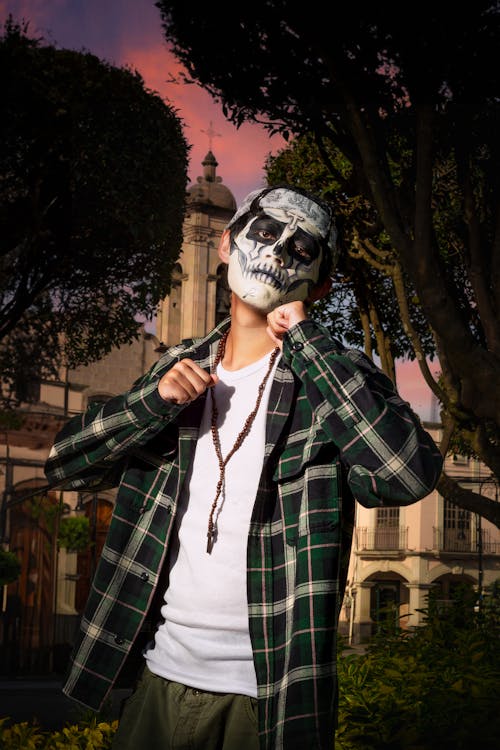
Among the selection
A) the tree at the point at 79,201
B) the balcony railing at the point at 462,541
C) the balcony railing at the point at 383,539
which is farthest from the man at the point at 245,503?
the balcony railing at the point at 462,541

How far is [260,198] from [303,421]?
0.74m

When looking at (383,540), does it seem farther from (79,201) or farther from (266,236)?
(266,236)

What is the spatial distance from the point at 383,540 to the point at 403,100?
39.7 m

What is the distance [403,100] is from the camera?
869 centimetres

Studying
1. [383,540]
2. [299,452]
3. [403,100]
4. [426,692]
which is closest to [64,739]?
[426,692]

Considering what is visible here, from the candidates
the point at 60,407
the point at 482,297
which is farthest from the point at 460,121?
the point at 60,407

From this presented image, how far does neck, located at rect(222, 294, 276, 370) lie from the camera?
2.69m

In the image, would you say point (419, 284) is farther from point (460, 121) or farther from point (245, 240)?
point (245, 240)

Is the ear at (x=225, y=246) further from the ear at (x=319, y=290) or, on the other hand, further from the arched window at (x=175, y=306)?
the arched window at (x=175, y=306)

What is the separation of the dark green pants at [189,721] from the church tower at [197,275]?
11152mm

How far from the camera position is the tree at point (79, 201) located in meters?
12.2

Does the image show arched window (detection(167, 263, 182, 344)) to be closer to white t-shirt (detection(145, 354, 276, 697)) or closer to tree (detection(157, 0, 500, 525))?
tree (detection(157, 0, 500, 525))

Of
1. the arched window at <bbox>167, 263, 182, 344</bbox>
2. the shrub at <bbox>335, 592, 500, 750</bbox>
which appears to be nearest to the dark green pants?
the shrub at <bbox>335, 592, 500, 750</bbox>

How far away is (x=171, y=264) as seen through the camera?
13.8 m
